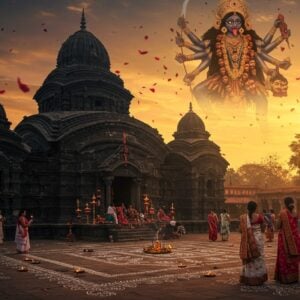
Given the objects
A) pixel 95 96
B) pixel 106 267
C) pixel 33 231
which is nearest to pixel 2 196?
pixel 33 231

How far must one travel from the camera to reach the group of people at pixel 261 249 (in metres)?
10.1

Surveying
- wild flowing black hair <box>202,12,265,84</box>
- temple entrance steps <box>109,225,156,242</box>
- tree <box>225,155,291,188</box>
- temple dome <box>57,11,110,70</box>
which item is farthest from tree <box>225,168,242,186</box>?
temple entrance steps <box>109,225,156,242</box>

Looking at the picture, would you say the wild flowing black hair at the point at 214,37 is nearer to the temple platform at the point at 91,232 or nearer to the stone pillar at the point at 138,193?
the stone pillar at the point at 138,193

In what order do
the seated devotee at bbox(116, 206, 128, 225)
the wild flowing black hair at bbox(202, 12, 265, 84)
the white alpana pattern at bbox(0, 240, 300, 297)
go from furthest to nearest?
the wild flowing black hair at bbox(202, 12, 265, 84)
the seated devotee at bbox(116, 206, 128, 225)
the white alpana pattern at bbox(0, 240, 300, 297)

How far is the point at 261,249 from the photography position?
33.5 ft

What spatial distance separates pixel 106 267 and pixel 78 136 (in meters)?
17.5

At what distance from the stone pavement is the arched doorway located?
46.3 feet

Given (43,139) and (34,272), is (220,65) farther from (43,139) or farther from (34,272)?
(34,272)

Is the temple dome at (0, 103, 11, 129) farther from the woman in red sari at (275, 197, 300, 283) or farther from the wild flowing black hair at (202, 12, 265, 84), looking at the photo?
the woman in red sari at (275, 197, 300, 283)

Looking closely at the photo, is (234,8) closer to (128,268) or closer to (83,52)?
(83,52)

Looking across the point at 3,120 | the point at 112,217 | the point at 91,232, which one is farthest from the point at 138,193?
the point at 3,120

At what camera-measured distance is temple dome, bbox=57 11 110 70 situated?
121 feet

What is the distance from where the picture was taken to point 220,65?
3030cm

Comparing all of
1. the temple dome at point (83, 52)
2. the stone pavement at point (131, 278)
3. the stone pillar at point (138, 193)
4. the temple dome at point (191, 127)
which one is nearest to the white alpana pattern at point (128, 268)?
the stone pavement at point (131, 278)
